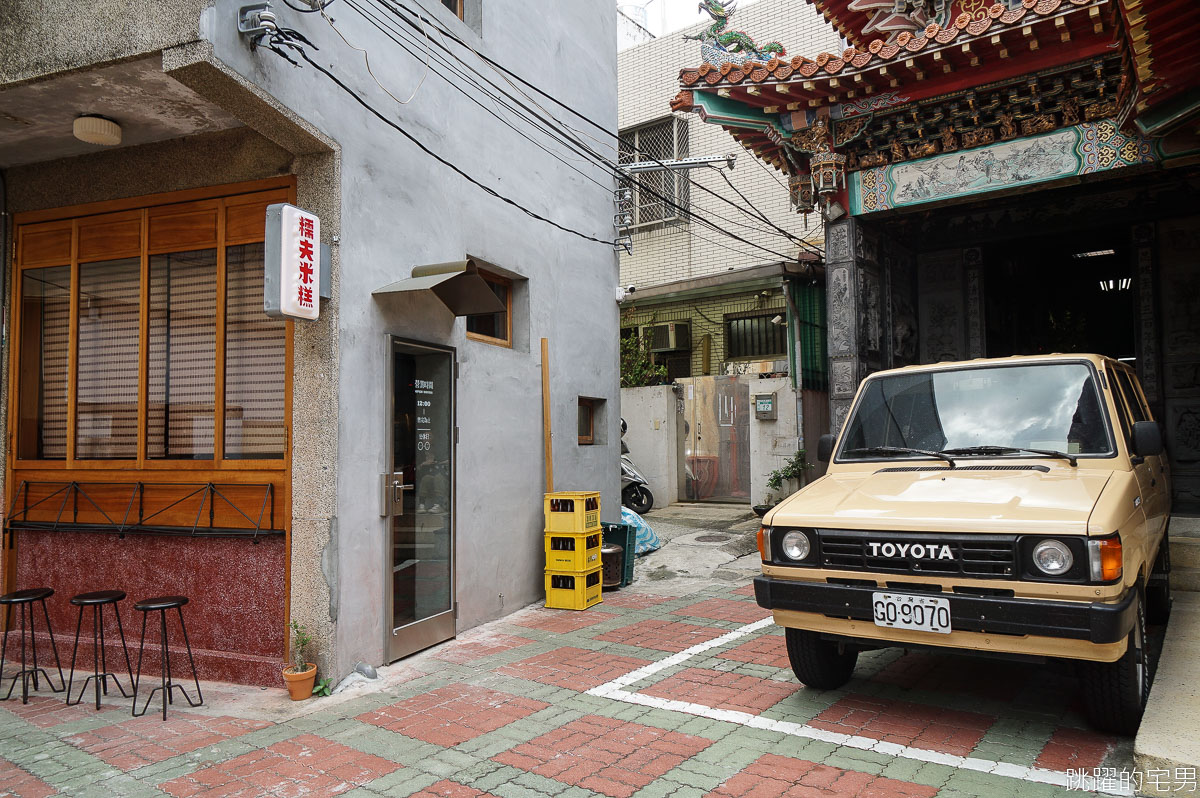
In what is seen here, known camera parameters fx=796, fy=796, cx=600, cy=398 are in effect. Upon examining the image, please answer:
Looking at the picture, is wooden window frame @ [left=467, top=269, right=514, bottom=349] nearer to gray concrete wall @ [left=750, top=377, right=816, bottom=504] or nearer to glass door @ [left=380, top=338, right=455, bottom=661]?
glass door @ [left=380, top=338, right=455, bottom=661]

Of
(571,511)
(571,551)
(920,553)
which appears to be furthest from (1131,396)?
(571,551)

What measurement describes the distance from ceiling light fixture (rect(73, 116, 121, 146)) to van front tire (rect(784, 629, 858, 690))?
5.75 meters

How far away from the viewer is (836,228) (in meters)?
8.69

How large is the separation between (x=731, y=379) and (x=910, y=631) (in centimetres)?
1036

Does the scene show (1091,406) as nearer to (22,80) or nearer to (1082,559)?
(1082,559)

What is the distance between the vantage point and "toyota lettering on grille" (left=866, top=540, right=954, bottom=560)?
4.06 meters

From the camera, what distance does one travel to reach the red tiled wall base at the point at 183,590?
18.7 ft

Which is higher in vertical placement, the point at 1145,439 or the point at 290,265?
the point at 290,265

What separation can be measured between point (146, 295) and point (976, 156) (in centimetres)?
768

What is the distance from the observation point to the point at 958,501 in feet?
14.1

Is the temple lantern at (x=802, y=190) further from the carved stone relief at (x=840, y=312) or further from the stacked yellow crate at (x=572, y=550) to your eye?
the stacked yellow crate at (x=572, y=550)

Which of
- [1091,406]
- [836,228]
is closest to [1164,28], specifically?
[1091,406]

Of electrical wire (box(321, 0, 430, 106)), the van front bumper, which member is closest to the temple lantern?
electrical wire (box(321, 0, 430, 106))

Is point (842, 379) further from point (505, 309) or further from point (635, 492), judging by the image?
point (635, 492)
